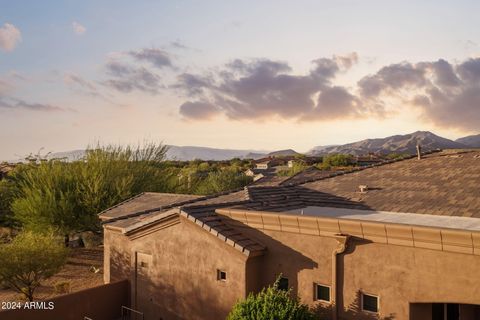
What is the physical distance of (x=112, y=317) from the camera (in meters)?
18.2

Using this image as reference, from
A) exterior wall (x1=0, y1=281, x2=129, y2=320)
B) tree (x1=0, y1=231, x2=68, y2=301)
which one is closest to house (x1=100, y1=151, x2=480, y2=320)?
exterior wall (x1=0, y1=281, x2=129, y2=320)

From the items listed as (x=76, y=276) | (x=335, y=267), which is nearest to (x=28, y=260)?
(x=76, y=276)

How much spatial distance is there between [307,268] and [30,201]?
2536 centimetres

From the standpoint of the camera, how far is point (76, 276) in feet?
82.9

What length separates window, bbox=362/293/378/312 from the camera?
1174cm

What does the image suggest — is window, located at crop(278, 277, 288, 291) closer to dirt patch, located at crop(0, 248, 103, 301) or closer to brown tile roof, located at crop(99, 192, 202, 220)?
brown tile roof, located at crop(99, 192, 202, 220)

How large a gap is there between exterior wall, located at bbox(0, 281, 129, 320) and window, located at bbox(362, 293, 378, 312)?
10.7 metres

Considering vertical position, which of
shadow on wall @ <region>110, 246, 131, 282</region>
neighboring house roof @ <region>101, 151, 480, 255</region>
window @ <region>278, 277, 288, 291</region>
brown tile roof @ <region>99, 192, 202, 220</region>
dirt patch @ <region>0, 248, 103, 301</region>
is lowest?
dirt patch @ <region>0, 248, 103, 301</region>

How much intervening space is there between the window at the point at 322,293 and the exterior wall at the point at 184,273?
2.31 meters

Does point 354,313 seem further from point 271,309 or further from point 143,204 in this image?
point 143,204

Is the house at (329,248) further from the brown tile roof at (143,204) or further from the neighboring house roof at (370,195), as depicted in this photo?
the brown tile roof at (143,204)

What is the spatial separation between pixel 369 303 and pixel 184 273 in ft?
22.0

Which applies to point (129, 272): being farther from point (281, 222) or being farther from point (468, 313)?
point (468, 313)

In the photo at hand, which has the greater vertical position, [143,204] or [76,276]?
[143,204]
